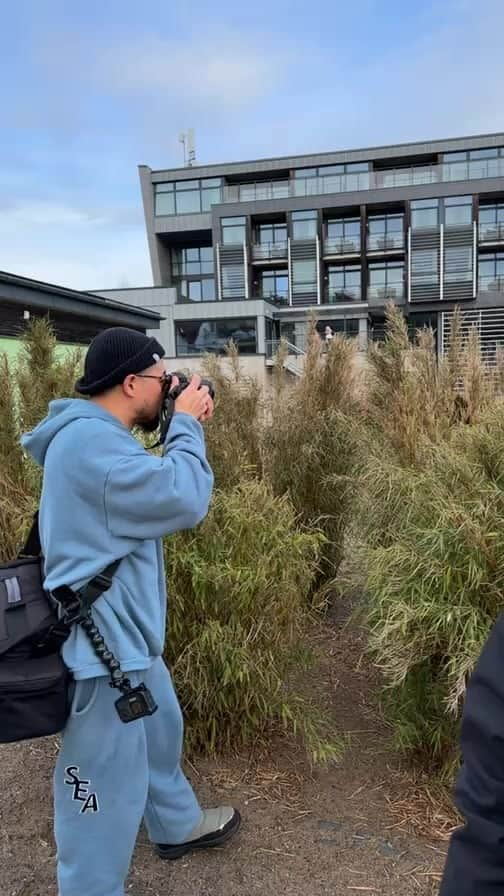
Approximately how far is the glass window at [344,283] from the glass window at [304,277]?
132 cm

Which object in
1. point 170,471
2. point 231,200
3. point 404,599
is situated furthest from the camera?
point 231,200

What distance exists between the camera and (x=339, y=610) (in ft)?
14.3

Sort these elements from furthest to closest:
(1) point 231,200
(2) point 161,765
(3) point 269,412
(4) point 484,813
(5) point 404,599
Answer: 1. (1) point 231,200
2. (3) point 269,412
3. (5) point 404,599
4. (2) point 161,765
5. (4) point 484,813

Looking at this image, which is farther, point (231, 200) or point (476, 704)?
point (231, 200)

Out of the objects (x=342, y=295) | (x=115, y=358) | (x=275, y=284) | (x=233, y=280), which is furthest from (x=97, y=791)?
(x=275, y=284)

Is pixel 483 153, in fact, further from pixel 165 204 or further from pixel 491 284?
pixel 165 204

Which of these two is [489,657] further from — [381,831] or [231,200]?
[231,200]

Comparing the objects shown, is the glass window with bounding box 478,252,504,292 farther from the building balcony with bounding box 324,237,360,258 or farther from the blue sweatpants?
the blue sweatpants

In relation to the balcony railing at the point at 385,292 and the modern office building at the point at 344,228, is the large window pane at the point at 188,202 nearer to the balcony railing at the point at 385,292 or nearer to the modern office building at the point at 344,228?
the modern office building at the point at 344,228

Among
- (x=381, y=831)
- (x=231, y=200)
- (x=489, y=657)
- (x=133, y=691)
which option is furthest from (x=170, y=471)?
(x=231, y=200)

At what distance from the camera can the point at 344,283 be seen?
4050cm

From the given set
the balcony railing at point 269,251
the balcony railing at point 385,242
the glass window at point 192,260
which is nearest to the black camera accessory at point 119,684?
the balcony railing at point 385,242

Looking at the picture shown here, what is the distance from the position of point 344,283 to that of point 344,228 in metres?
3.38

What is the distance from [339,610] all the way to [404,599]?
7.37ft
